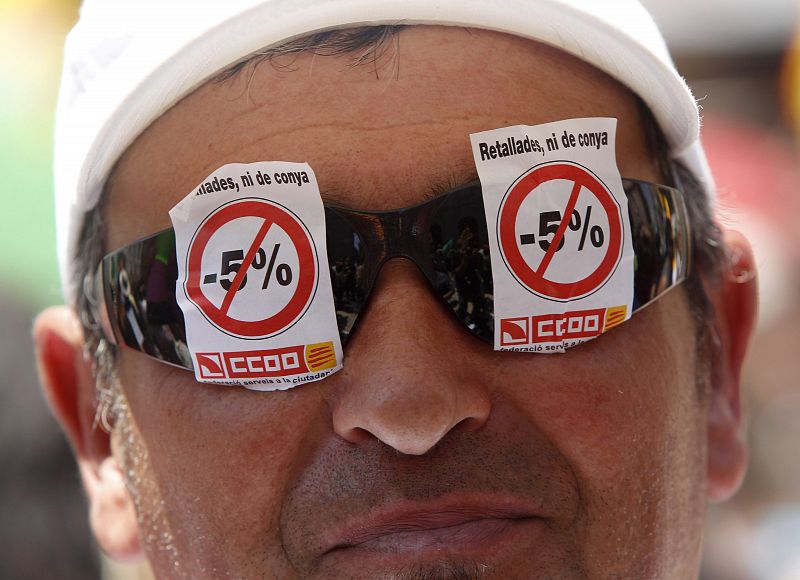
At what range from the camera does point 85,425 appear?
2293 millimetres

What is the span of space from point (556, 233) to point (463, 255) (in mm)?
163

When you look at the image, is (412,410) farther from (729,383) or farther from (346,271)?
(729,383)

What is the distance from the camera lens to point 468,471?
1623 mm

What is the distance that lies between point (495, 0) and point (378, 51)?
0.72 feet

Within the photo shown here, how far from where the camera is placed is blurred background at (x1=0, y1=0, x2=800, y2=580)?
3564 mm

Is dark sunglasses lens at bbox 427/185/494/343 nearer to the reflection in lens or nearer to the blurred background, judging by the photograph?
the reflection in lens

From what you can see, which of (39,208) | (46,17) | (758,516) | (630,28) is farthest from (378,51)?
(758,516)

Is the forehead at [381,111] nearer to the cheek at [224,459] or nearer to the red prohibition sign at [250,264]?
the red prohibition sign at [250,264]

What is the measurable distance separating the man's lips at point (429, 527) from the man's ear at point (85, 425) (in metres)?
0.72

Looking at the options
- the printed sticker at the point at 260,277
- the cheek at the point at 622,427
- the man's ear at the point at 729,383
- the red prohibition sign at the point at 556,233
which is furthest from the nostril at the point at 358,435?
the man's ear at the point at 729,383

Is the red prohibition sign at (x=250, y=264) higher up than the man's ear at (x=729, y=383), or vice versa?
the red prohibition sign at (x=250, y=264)

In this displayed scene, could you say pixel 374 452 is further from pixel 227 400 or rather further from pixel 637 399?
pixel 637 399

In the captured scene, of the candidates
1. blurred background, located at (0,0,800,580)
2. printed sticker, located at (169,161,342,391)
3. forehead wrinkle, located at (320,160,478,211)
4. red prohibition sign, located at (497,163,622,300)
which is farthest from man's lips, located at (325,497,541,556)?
blurred background, located at (0,0,800,580)

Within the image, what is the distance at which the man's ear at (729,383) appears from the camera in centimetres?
215
